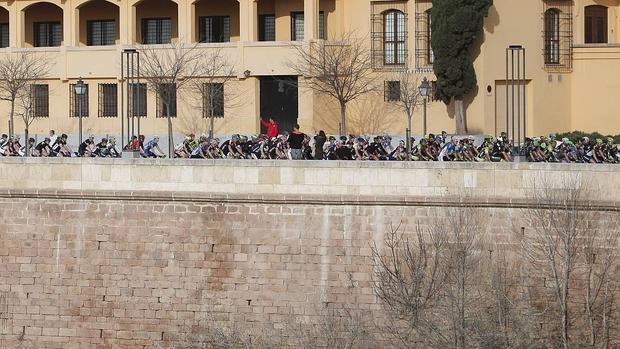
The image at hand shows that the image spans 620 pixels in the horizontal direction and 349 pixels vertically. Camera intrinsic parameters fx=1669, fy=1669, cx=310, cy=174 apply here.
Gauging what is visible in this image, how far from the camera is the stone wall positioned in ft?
121

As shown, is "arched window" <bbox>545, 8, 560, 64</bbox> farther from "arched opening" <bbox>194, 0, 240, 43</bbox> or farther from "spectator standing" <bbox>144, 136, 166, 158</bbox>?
"spectator standing" <bbox>144, 136, 166, 158</bbox>

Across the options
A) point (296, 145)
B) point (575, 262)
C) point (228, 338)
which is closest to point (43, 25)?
point (296, 145)

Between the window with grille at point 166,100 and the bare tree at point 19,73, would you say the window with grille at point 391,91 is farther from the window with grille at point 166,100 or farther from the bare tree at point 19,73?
the bare tree at point 19,73

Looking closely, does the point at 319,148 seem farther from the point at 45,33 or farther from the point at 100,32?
the point at 45,33

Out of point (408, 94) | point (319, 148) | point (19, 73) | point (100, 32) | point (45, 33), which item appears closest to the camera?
point (319, 148)

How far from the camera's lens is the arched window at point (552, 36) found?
193 ft

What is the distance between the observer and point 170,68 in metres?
60.0

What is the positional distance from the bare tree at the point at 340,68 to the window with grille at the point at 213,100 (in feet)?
9.42

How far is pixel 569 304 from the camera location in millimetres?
35250

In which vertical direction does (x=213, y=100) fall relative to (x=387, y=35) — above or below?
below

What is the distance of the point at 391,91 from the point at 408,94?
46.3 inches

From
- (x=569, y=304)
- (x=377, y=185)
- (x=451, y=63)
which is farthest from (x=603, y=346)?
(x=451, y=63)

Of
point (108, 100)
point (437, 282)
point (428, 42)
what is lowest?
point (437, 282)

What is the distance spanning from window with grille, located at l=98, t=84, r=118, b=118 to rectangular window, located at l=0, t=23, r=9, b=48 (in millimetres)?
6159
